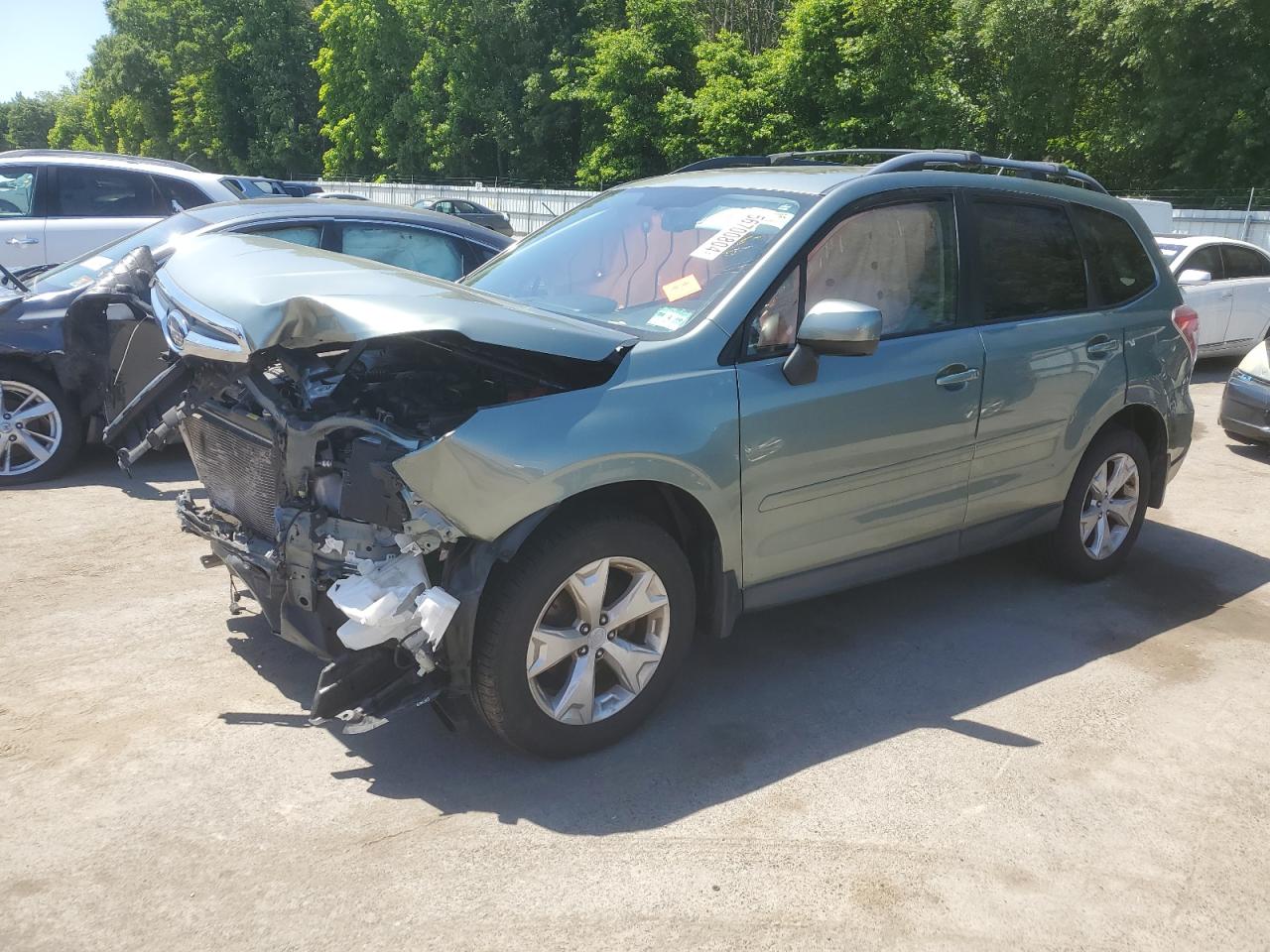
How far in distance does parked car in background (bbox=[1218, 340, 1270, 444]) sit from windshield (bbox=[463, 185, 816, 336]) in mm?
5972

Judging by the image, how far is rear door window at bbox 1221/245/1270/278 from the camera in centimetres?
1177

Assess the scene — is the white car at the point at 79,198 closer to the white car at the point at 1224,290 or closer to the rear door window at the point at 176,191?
the rear door window at the point at 176,191

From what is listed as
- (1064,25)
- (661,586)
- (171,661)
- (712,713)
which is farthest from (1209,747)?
(1064,25)

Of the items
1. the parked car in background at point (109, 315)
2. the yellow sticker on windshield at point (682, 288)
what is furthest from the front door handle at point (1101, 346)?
the parked car in background at point (109, 315)

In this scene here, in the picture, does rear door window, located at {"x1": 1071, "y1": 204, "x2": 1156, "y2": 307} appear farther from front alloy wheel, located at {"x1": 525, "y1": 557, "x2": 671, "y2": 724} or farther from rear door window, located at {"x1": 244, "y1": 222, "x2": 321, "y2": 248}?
rear door window, located at {"x1": 244, "y1": 222, "x2": 321, "y2": 248}

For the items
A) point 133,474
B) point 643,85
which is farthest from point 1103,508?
point 643,85

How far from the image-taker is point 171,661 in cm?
414

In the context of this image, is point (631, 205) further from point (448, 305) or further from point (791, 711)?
point (791, 711)

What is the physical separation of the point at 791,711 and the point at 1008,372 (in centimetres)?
170

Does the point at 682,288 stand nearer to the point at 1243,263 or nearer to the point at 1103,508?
the point at 1103,508

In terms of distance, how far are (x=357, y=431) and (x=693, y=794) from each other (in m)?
1.55

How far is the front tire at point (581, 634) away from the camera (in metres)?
3.25

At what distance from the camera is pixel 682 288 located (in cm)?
392

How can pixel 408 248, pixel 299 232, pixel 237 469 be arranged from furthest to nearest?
pixel 408 248 < pixel 299 232 < pixel 237 469
